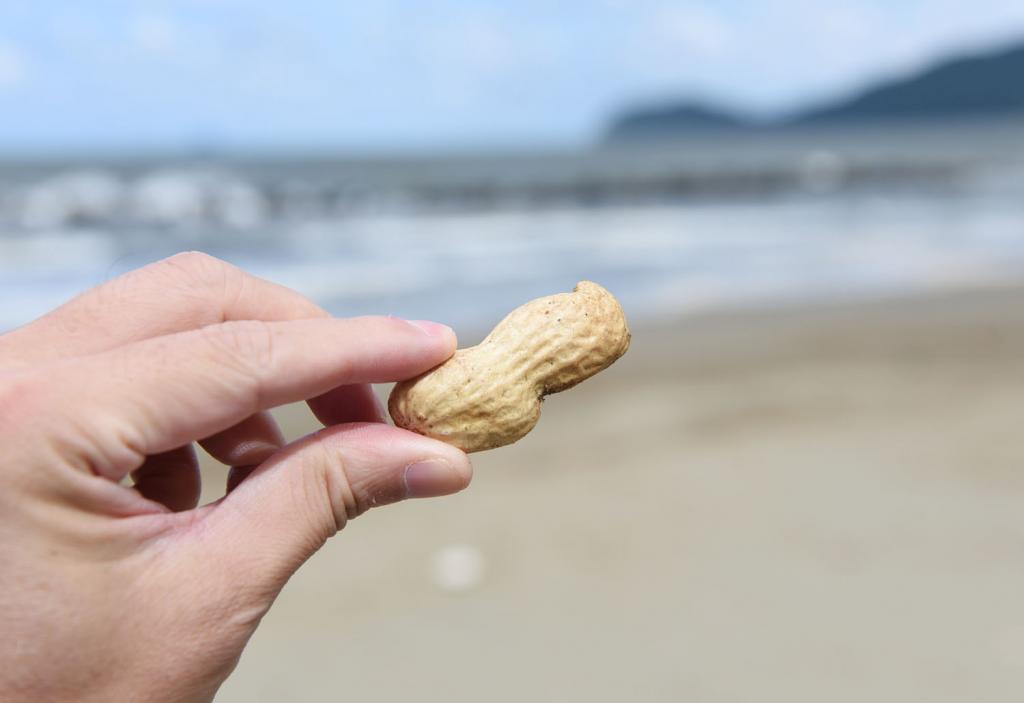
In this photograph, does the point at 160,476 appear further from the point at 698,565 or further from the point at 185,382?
the point at 698,565

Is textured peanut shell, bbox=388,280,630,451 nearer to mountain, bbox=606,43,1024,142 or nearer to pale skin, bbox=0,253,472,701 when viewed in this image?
pale skin, bbox=0,253,472,701

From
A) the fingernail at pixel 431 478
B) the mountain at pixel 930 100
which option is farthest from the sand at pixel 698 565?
the mountain at pixel 930 100

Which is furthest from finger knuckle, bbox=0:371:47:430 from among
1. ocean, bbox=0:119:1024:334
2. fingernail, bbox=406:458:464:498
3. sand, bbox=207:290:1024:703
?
sand, bbox=207:290:1024:703

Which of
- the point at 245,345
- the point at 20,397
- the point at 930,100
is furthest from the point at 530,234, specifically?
the point at 930,100

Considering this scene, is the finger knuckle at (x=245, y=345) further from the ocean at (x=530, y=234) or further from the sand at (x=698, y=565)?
the sand at (x=698, y=565)

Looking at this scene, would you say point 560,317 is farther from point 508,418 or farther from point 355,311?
point 355,311

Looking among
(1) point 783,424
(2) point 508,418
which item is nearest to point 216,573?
(2) point 508,418
